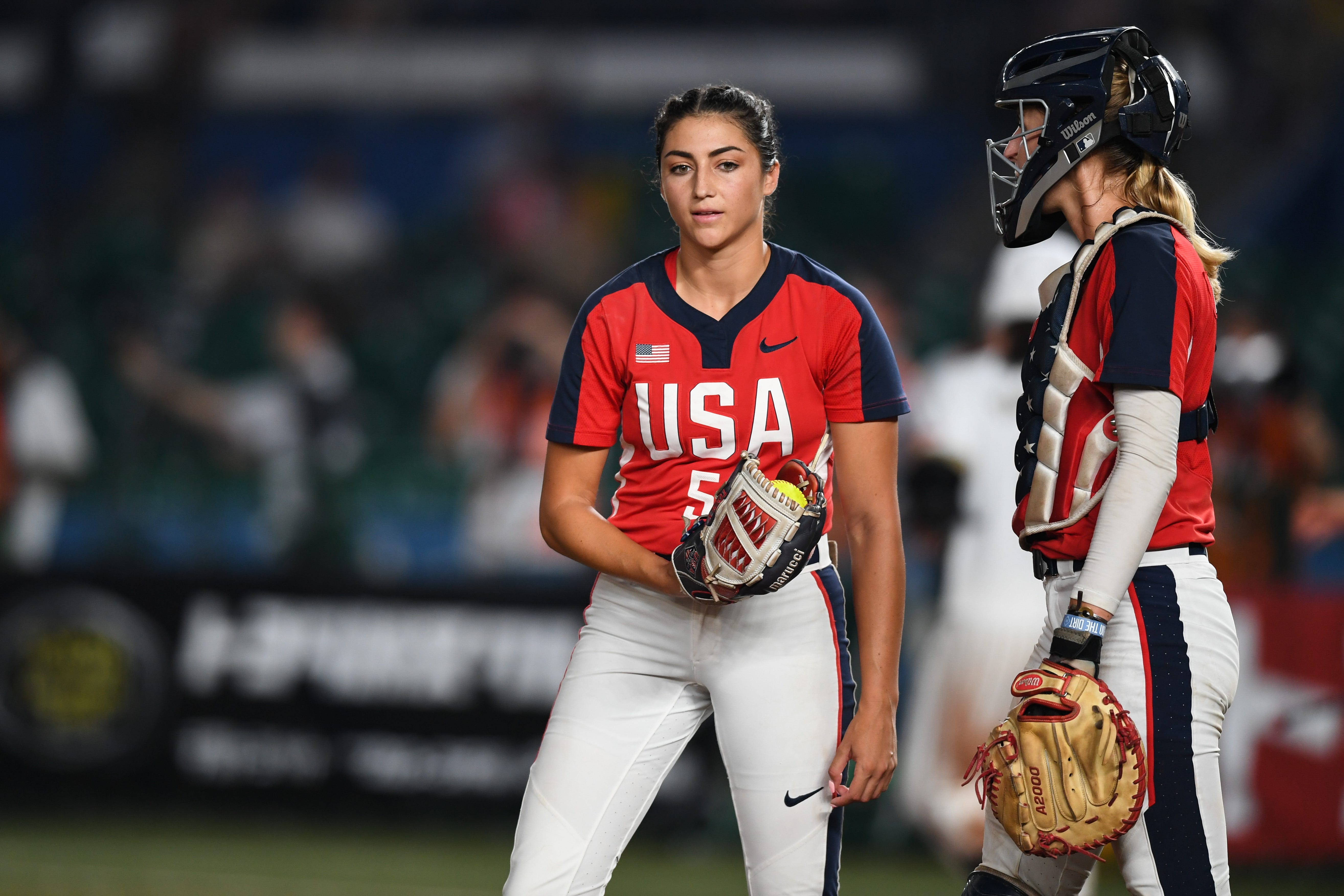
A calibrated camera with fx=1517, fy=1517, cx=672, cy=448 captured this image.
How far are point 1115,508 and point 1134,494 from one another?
0.04 meters

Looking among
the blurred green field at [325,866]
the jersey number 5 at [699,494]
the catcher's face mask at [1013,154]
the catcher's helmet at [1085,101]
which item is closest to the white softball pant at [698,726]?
the jersey number 5 at [699,494]

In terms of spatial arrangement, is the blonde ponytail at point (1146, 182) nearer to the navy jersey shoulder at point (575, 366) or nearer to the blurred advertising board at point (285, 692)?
the navy jersey shoulder at point (575, 366)

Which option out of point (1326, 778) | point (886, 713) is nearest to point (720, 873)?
point (1326, 778)

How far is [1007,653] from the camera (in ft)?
17.9

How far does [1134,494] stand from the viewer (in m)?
2.78

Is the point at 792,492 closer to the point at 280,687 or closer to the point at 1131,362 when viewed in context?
the point at 1131,362

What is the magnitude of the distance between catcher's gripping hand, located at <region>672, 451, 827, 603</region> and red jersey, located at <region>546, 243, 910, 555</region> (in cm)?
21

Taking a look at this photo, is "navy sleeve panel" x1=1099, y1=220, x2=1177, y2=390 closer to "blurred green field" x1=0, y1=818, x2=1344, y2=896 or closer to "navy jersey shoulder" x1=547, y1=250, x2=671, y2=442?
"navy jersey shoulder" x1=547, y1=250, x2=671, y2=442

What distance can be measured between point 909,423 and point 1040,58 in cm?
547

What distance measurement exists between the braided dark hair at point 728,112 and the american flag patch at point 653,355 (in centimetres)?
40

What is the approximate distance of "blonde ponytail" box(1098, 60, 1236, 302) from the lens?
3.02 metres

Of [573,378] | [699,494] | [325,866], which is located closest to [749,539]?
[699,494]

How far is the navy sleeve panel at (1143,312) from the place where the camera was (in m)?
2.79

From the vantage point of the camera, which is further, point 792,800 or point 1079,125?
point 792,800
